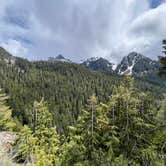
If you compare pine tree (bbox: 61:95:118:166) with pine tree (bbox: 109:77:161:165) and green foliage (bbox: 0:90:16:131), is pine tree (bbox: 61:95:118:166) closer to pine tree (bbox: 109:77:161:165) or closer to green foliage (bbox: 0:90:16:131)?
pine tree (bbox: 109:77:161:165)

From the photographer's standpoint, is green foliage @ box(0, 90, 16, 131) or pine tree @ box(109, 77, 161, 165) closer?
green foliage @ box(0, 90, 16, 131)

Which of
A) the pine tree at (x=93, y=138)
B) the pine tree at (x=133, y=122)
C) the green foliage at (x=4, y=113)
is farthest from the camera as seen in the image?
the pine tree at (x=133, y=122)

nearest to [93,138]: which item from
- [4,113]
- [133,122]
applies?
[133,122]

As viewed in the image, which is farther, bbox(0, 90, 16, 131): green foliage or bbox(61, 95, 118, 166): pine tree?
bbox(61, 95, 118, 166): pine tree

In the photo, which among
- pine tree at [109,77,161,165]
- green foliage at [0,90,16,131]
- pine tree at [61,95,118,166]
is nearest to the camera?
green foliage at [0,90,16,131]

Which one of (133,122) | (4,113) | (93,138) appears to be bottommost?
(93,138)

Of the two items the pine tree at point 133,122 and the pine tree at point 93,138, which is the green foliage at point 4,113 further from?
the pine tree at point 133,122

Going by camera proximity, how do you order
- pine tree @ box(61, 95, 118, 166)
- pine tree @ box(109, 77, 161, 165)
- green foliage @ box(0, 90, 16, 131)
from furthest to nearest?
pine tree @ box(109, 77, 161, 165) < pine tree @ box(61, 95, 118, 166) < green foliage @ box(0, 90, 16, 131)

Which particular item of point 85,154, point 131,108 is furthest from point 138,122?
point 85,154

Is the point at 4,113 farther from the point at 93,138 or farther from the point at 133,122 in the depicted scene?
the point at 133,122

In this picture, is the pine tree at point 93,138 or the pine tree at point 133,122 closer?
the pine tree at point 93,138

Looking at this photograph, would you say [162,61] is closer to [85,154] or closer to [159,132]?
[159,132]

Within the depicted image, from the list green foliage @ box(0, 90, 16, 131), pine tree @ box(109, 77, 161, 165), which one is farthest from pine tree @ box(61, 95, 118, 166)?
green foliage @ box(0, 90, 16, 131)

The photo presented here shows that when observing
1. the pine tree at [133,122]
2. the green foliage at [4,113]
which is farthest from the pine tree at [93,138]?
the green foliage at [4,113]
